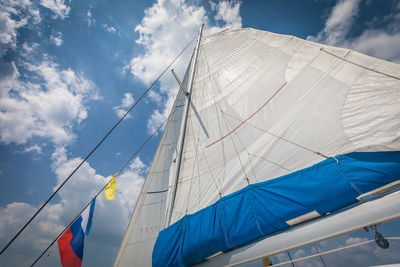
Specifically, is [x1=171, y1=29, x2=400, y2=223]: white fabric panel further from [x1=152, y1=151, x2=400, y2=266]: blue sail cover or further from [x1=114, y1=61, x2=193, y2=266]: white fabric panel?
[x1=114, y1=61, x2=193, y2=266]: white fabric panel

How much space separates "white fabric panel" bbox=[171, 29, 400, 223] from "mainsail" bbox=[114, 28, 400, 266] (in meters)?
0.02

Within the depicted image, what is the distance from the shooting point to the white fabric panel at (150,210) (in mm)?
3916

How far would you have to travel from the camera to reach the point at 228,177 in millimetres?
3309

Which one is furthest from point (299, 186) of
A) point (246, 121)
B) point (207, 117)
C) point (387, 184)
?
point (207, 117)

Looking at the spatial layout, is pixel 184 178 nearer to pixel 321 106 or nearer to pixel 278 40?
pixel 321 106

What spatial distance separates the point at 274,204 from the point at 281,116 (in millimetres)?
2046

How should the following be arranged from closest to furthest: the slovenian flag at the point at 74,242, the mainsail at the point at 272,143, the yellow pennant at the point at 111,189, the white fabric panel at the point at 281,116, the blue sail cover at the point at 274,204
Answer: the blue sail cover at the point at 274,204
the mainsail at the point at 272,143
the white fabric panel at the point at 281,116
the slovenian flag at the point at 74,242
the yellow pennant at the point at 111,189

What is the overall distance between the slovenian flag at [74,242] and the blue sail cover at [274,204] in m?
2.33

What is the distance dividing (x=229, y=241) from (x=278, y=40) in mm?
5570

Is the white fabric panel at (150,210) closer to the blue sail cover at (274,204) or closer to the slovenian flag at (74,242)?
the slovenian flag at (74,242)

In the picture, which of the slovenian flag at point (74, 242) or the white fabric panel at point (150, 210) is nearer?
the slovenian flag at point (74, 242)

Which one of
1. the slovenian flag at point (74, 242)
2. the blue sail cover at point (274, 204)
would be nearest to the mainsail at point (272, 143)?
the blue sail cover at point (274, 204)

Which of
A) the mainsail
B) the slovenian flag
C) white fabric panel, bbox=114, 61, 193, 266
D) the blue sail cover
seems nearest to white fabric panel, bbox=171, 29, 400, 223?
the mainsail

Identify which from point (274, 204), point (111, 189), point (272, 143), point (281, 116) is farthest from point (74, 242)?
point (281, 116)
